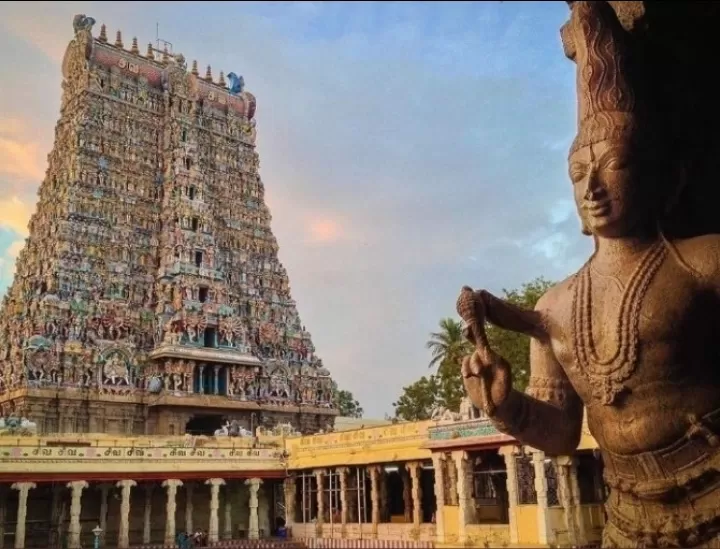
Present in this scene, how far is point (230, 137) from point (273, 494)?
27.4m

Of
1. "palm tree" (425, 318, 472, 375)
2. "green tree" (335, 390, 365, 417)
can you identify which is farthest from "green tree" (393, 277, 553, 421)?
"green tree" (335, 390, 365, 417)

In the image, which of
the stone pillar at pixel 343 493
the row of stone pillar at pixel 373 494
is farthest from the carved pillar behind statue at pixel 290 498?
the stone pillar at pixel 343 493

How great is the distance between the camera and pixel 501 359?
4.27 m

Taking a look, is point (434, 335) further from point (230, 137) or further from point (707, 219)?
point (707, 219)

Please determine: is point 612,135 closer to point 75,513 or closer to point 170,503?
point 75,513

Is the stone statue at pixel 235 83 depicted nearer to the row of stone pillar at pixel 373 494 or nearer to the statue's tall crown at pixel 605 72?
the row of stone pillar at pixel 373 494

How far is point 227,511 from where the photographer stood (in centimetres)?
3378

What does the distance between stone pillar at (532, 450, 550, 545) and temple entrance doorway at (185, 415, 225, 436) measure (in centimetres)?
2532

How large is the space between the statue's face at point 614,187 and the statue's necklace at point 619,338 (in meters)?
0.23

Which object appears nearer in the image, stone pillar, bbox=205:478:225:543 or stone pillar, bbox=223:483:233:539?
stone pillar, bbox=205:478:225:543

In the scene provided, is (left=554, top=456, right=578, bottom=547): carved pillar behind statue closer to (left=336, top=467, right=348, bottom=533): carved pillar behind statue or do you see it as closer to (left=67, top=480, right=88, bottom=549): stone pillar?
(left=336, top=467, right=348, bottom=533): carved pillar behind statue

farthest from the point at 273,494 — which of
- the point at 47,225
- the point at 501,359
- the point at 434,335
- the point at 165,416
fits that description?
the point at 501,359

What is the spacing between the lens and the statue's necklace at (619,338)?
4.02 meters

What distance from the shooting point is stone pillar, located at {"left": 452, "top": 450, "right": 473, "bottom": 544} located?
75.6ft
